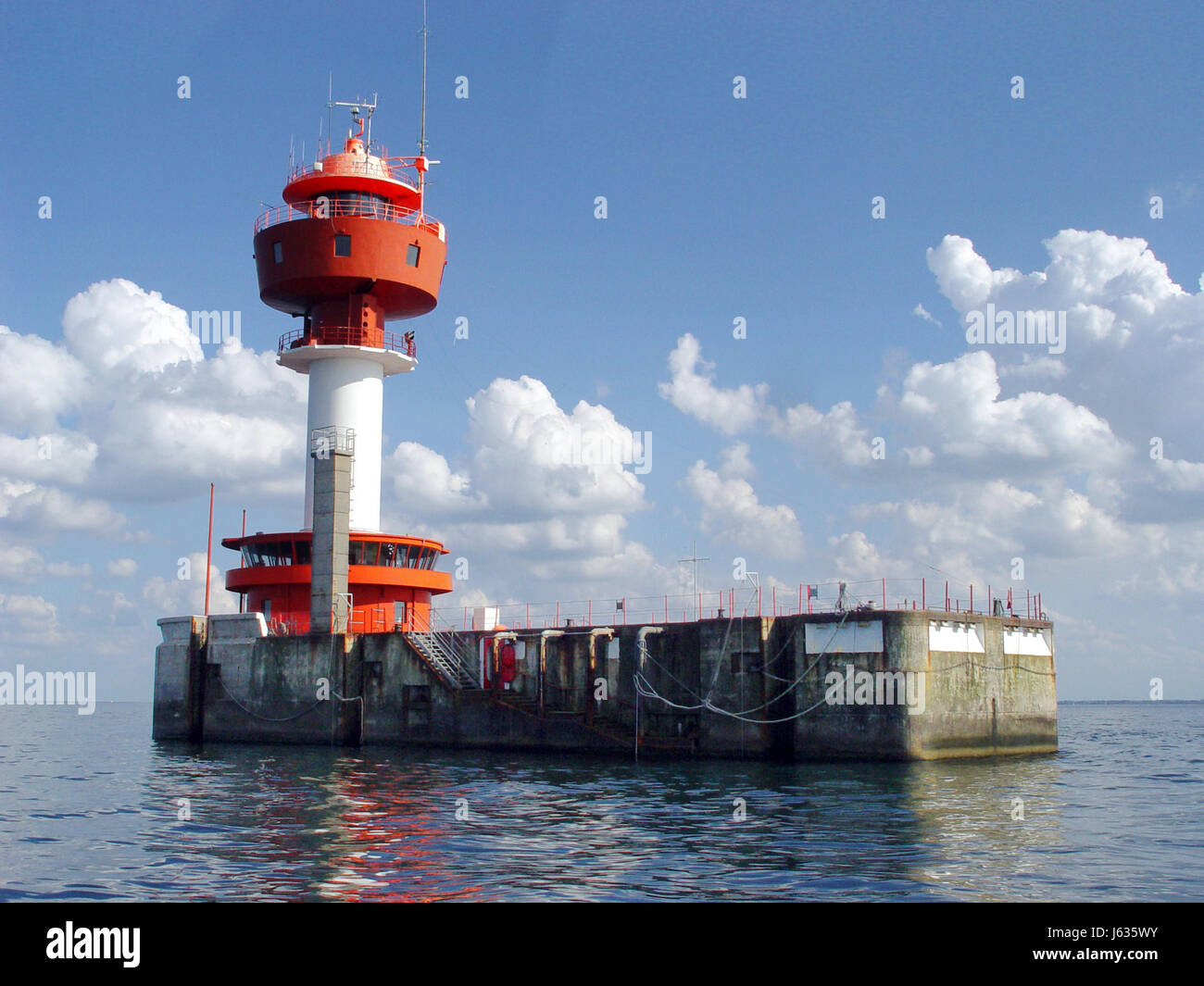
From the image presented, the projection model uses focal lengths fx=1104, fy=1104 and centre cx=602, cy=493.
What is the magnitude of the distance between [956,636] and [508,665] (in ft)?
60.3

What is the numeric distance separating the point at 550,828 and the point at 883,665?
17806 millimetres

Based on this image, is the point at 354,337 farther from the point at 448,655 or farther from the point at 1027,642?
the point at 1027,642

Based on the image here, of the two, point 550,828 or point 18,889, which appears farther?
point 550,828

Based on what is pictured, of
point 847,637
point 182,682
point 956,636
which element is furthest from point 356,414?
point 956,636

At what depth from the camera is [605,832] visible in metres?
25.0

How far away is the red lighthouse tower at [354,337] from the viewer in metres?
58.6

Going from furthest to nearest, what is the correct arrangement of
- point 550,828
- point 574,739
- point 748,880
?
point 574,739, point 550,828, point 748,880

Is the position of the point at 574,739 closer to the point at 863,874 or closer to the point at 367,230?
the point at 863,874

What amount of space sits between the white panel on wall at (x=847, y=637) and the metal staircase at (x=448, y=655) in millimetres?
15741

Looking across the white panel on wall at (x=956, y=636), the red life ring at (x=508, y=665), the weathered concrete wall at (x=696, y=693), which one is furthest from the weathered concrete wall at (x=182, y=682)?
the white panel on wall at (x=956, y=636)

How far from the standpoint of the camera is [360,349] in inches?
2398

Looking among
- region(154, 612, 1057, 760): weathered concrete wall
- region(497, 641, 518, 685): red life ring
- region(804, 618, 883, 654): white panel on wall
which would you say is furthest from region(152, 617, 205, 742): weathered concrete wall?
region(804, 618, 883, 654): white panel on wall
